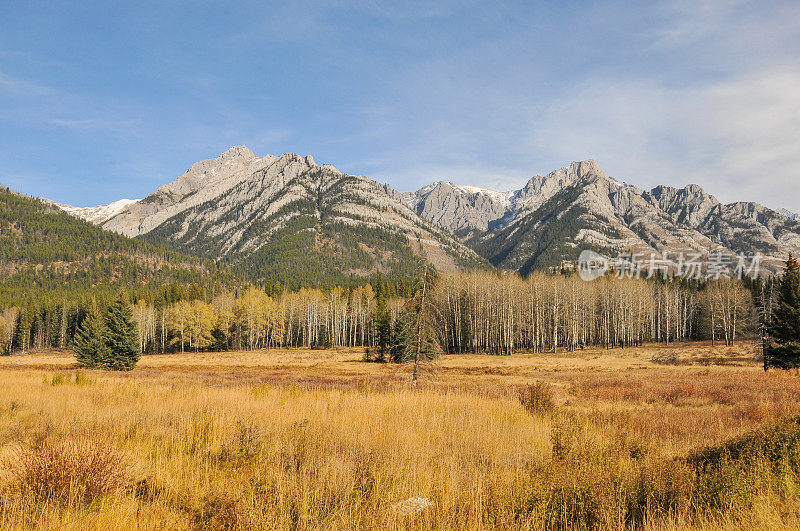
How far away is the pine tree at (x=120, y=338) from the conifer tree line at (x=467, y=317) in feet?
95.9

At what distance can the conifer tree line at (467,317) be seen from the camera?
241 ft

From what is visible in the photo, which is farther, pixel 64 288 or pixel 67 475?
pixel 64 288

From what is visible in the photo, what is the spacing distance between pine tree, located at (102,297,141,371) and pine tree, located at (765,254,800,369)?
56.3 metres

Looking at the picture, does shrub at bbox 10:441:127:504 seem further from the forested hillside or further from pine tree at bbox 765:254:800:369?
the forested hillside

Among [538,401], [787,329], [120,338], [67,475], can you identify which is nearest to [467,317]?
[787,329]

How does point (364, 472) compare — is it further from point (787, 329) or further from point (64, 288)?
point (64, 288)

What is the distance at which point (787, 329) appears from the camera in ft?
106

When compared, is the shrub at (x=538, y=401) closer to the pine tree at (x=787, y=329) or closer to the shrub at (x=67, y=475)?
the shrub at (x=67, y=475)

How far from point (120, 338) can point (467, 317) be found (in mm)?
57043

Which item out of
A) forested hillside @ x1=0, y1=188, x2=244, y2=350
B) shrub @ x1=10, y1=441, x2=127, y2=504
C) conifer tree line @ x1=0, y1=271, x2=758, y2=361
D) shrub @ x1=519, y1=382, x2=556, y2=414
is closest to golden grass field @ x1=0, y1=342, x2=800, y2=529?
shrub @ x1=10, y1=441, x2=127, y2=504

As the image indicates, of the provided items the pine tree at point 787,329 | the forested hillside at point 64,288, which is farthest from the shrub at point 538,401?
the forested hillside at point 64,288

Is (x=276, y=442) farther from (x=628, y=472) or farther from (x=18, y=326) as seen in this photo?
(x=18, y=326)

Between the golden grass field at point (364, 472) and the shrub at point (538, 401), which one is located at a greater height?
the golden grass field at point (364, 472)

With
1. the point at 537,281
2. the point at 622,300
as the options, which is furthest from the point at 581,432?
the point at 622,300
